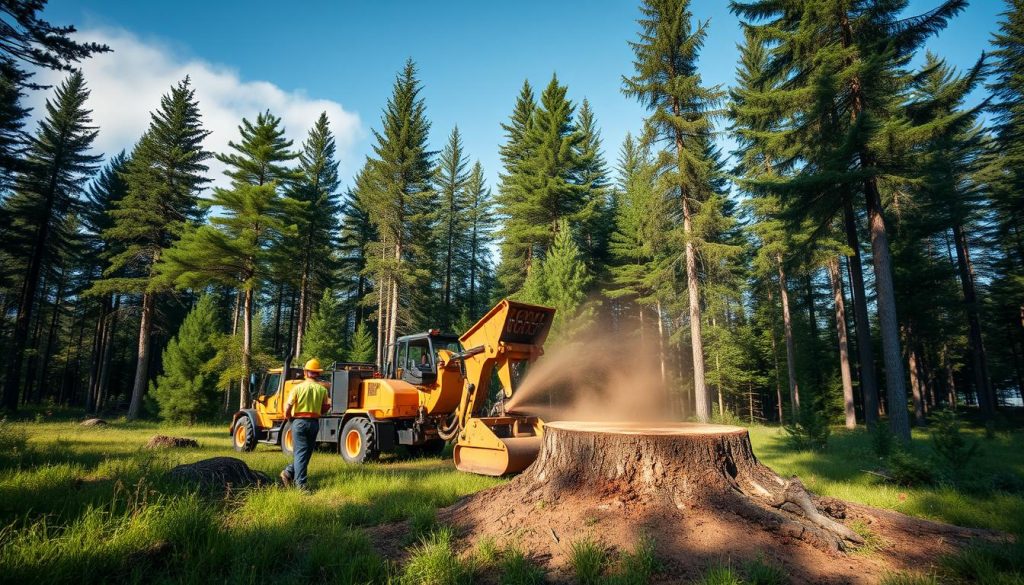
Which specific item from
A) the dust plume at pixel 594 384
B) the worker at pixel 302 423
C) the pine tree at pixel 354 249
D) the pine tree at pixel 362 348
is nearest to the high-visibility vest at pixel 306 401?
the worker at pixel 302 423

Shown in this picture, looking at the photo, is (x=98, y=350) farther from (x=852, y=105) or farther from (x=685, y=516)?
(x=852, y=105)

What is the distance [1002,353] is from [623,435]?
42289 mm

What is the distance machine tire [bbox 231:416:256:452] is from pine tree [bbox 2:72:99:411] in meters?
18.3

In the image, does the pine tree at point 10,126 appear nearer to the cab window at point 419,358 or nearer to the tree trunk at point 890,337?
the cab window at point 419,358

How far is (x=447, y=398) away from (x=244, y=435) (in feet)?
22.9

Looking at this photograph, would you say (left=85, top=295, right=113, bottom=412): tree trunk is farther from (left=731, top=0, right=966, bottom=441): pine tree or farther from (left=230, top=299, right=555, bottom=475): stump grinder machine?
→ (left=731, top=0, right=966, bottom=441): pine tree

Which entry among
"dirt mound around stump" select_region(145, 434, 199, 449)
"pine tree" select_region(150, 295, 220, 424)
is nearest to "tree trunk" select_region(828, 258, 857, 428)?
"dirt mound around stump" select_region(145, 434, 199, 449)

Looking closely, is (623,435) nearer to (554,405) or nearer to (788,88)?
(788,88)

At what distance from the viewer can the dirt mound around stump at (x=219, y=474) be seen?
555 cm

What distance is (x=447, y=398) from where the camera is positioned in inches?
393

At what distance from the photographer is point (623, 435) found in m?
4.67

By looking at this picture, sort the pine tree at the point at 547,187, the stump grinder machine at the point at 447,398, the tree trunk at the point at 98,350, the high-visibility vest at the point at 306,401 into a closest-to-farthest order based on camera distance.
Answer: the high-visibility vest at the point at 306,401 → the stump grinder machine at the point at 447,398 → the pine tree at the point at 547,187 → the tree trunk at the point at 98,350

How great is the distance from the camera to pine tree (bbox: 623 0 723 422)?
57.6ft

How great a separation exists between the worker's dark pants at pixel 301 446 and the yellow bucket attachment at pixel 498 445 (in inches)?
107
